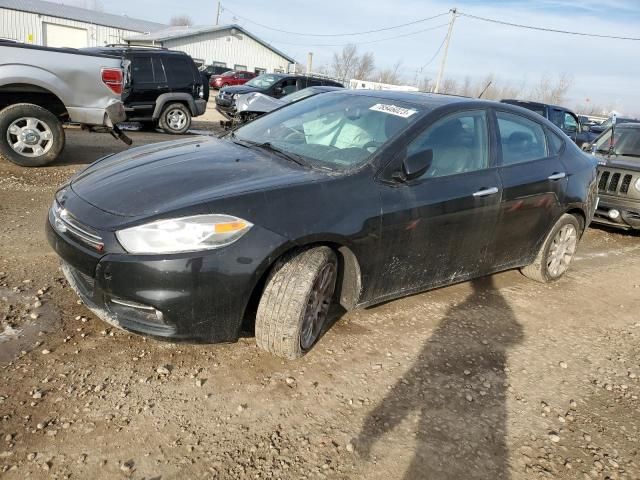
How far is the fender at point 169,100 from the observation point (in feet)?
38.7

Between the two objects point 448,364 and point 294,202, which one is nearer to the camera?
point 294,202

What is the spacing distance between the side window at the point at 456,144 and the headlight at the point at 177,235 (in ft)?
4.71

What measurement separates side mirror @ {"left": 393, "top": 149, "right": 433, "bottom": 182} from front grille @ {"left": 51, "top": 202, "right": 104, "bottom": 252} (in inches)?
70.6

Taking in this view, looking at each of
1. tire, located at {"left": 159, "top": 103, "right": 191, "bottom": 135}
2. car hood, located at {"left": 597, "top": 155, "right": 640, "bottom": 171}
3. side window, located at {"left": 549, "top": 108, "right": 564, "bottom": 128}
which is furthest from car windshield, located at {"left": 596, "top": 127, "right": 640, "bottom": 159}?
tire, located at {"left": 159, "top": 103, "right": 191, "bottom": 135}

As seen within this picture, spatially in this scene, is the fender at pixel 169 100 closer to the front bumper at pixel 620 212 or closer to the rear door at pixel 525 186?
the front bumper at pixel 620 212

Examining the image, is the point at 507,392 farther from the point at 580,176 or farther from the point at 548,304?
the point at 580,176

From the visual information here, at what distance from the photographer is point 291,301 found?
2.86m

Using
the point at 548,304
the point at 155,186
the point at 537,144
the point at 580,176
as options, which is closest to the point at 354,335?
the point at 155,186

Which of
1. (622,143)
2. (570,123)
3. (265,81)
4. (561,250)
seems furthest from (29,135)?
(570,123)

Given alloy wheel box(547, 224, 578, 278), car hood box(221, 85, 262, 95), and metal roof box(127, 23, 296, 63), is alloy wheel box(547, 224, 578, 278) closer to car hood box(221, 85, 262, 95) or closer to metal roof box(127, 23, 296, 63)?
car hood box(221, 85, 262, 95)

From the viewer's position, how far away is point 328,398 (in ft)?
9.34

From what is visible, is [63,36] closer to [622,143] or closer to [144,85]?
[144,85]

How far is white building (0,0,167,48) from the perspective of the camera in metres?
40.9

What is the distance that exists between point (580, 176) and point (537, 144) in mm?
680
